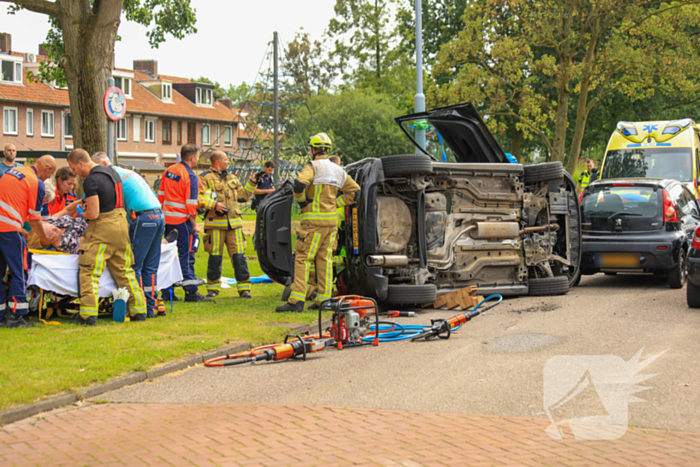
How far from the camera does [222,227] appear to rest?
420 inches

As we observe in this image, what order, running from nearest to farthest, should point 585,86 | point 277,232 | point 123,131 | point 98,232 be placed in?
point 98,232
point 277,232
point 585,86
point 123,131

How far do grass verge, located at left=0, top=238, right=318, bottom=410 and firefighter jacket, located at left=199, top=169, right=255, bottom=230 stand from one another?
1.31 metres

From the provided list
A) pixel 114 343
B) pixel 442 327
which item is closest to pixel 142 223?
pixel 114 343

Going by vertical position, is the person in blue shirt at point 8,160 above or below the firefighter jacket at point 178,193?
above

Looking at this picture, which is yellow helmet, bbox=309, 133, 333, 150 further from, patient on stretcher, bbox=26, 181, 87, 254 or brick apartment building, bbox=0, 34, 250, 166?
brick apartment building, bbox=0, 34, 250, 166

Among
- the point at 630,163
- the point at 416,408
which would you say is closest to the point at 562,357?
the point at 416,408

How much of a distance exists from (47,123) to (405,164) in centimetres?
4604

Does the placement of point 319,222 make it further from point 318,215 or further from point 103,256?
point 103,256

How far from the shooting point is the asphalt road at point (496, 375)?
534 centimetres

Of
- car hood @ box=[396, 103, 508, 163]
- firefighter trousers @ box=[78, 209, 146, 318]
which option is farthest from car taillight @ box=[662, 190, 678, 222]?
firefighter trousers @ box=[78, 209, 146, 318]

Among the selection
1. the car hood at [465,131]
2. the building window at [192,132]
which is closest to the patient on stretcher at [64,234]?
the car hood at [465,131]

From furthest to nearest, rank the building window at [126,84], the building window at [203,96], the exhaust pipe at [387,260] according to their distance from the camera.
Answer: the building window at [203,96], the building window at [126,84], the exhaust pipe at [387,260]

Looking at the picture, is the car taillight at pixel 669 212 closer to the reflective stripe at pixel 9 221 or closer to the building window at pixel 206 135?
the reflective stripe at pixel 9 221

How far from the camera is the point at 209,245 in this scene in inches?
422
